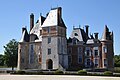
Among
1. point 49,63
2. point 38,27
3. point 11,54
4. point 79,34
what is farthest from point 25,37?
point 11,54

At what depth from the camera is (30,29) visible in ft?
198

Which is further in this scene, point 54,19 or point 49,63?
point 49,63

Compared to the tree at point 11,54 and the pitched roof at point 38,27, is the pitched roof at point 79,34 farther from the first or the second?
the tree at point 11,54

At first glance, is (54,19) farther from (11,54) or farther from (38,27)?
(11,54)

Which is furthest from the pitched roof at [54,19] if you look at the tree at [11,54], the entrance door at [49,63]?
the tree at [11,54]

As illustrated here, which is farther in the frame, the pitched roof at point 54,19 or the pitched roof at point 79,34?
the pitched roof at point 79,34

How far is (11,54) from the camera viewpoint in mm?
70188

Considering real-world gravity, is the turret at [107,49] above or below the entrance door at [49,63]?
above

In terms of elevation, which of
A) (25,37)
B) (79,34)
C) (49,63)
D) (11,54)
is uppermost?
(79,34)

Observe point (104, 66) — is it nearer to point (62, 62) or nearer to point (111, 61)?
point (111, 61)

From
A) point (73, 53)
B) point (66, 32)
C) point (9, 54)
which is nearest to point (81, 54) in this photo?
point (73, 53)

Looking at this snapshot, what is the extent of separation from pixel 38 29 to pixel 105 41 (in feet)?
50.0

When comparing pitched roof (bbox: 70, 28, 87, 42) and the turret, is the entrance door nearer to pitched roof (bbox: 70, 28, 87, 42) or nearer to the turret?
pitched roof (bbox: 70, 28, 87, 42)

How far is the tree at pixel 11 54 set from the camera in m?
68.7
